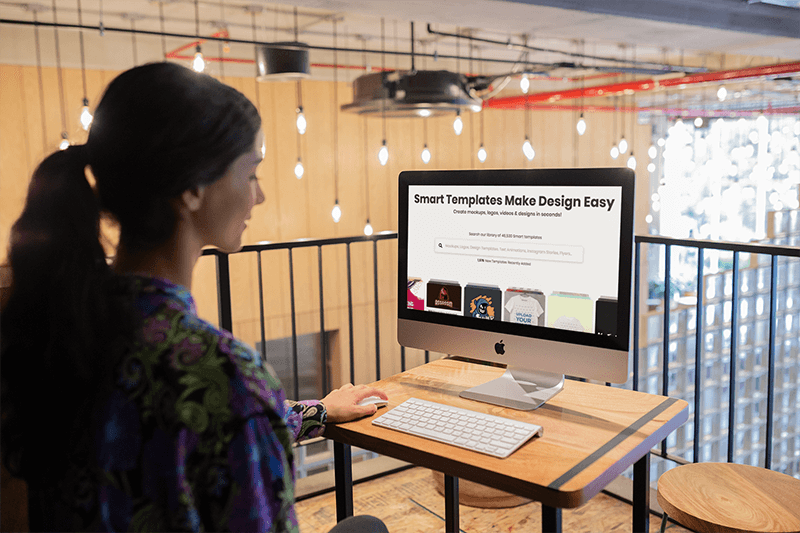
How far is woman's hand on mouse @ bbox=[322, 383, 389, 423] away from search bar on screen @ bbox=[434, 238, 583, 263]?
1.23ft

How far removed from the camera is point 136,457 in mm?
704

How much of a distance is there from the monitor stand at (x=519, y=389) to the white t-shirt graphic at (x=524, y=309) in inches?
6.2

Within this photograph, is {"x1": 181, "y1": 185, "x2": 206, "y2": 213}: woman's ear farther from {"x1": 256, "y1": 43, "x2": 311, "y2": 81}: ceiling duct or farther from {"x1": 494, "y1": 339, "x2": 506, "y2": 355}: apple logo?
{"x1": 256, "y1": 43, "x2": 311, "y2": 81}: ceiling duct

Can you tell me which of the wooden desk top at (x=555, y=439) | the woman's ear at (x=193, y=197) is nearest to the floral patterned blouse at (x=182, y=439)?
the woman's ear at (x=193, y=197)

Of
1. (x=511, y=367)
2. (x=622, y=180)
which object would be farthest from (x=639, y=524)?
(x=622, y=180)

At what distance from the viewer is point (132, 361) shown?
2.35ft

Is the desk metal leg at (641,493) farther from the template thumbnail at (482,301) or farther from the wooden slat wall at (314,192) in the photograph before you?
the wooden slat wall at (314,192)

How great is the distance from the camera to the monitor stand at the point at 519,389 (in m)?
1.42

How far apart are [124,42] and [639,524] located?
23.2 feet

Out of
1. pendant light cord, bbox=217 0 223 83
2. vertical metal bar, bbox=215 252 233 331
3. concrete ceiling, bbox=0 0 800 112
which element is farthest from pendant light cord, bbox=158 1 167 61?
vertical metal bar, bbox=215 252 233 331

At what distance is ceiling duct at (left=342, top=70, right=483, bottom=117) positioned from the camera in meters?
4.58

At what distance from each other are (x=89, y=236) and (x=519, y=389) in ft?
3.29

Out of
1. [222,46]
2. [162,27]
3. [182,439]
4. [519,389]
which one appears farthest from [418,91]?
[182,439]

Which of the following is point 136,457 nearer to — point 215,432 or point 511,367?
point 215,432
